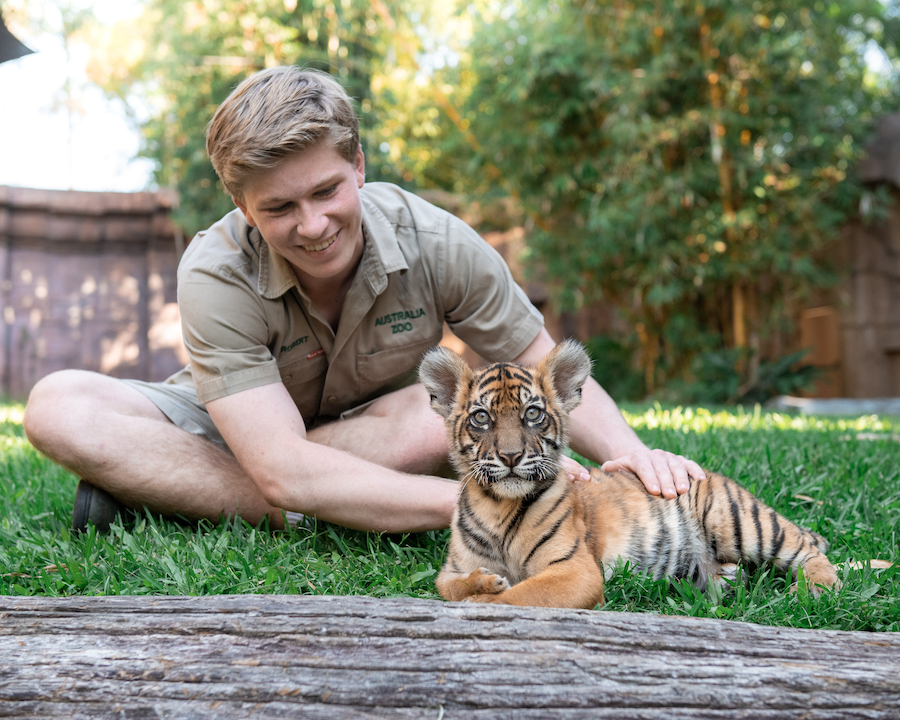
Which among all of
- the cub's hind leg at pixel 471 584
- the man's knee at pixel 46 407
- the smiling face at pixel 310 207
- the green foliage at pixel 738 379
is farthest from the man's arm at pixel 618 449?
the green foliage at pixel 738 379

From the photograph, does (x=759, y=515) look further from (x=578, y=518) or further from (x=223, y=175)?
(x=223, y=175)

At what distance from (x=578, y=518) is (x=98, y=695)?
58.8 inches

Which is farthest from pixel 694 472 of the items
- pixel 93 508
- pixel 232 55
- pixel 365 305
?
pixel 232 55

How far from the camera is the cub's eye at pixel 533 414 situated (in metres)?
2.43

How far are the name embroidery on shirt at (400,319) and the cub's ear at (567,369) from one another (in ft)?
3.33

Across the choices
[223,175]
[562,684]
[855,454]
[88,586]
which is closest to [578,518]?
[562,684]

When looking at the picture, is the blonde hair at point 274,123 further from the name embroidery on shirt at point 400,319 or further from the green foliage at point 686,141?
the green foliage at point 686,141

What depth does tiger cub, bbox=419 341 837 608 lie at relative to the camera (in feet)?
7.61

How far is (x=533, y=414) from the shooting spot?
8.00 feet

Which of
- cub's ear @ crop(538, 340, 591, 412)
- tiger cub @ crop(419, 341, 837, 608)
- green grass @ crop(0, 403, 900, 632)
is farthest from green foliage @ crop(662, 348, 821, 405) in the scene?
cub's ear @ crop(538, 340, 591, 412)

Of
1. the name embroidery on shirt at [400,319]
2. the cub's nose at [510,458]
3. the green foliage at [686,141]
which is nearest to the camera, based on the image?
the cub's nose at [510,458]

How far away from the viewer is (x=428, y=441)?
3.32 meters

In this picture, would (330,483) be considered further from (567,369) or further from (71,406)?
(71,406)

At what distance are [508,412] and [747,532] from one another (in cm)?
106
